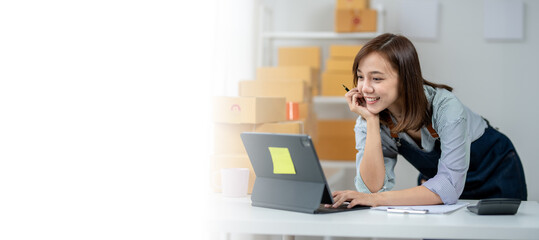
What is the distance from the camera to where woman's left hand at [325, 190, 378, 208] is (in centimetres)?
141

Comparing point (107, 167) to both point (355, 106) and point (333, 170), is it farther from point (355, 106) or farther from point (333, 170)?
point (333, 170)

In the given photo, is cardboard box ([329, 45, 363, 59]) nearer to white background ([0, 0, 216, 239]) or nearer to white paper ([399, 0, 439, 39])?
white paper ([399, 0, 439, 39])

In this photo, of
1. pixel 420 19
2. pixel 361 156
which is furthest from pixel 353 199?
pixel 420 19

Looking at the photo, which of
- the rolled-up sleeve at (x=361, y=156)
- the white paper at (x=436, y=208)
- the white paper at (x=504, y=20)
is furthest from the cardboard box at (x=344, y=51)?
the white paper at (x=436, y=208)

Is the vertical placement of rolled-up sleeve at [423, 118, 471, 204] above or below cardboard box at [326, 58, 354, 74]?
below

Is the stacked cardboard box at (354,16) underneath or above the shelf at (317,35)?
above

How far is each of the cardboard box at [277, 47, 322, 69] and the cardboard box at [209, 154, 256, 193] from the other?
1.85 m

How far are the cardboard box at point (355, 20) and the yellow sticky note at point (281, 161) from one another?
2.34m

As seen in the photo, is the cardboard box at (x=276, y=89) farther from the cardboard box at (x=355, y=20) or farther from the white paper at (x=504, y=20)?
the white paper at (x=504, y=20)

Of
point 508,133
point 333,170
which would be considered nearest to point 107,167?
point 333,170

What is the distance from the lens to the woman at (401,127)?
58.6 inches

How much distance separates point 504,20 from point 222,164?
Result: 2887 millimetres

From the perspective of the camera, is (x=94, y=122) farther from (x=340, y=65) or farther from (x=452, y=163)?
(x=340, y=65)

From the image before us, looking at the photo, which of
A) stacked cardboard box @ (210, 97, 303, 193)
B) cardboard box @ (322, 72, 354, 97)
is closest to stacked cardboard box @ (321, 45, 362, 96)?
cardboard box @ (322, 72, 354, 97)
